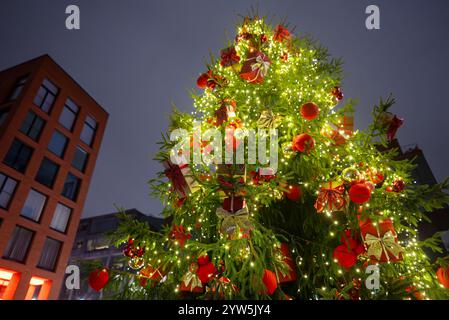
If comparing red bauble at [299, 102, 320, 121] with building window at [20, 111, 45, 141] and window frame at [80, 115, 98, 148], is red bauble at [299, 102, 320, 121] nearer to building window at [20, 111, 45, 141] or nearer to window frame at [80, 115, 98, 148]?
building window at [20, 111, 45, 141]

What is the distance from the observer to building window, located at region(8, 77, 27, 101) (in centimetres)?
1953

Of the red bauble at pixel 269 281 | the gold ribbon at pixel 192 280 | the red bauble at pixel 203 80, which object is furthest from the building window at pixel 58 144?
the red bauble at pixel 269 281

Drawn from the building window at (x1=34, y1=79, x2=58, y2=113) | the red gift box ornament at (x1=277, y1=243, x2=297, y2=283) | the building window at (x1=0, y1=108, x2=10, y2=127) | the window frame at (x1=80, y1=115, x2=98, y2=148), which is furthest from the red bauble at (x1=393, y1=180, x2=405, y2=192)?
the window frame at (x1=80, y1=115, x2=98, y2=148)

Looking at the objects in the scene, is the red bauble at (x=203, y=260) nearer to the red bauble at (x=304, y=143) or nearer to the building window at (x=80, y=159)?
the red bauble at (x=304, y=143)

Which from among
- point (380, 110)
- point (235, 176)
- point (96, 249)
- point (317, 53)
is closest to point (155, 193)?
point (235, 176)

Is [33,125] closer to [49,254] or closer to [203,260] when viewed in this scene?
[49,254]

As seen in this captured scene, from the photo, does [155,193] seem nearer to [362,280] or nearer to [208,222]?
[208,222]

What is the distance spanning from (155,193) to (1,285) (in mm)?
16953

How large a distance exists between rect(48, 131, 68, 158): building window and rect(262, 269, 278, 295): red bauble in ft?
68.6

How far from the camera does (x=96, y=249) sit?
42.2 metres

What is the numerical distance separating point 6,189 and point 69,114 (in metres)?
7.85

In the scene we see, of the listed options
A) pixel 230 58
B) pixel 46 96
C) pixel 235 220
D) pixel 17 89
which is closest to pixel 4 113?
pixel 17 89

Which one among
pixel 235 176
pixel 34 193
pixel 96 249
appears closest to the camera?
pixel 235 176

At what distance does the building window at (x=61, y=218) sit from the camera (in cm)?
1918
